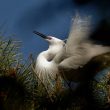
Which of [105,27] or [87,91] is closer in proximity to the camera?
[105,27]

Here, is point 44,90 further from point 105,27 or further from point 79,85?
point 105,27

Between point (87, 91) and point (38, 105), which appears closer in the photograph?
point (87, 91)

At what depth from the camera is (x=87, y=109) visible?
0.46 meters

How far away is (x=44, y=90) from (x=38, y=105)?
0.13 meters

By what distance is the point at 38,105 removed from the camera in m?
0.59

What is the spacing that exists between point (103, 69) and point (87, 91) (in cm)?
8

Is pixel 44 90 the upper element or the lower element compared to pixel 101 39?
lower

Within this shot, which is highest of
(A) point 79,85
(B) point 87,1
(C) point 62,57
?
(B) point 87,1

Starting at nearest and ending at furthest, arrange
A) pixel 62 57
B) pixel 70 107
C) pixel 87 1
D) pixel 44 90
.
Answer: pixel 87 1 < pixel 70 107 < pixel 44 90 < pixel 62 57

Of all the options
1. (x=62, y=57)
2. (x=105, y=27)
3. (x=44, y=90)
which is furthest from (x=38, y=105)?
(x=62, y=57)

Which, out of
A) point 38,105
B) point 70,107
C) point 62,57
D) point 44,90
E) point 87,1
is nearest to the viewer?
point 87,1

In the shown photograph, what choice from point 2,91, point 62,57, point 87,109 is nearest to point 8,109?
point 2,91

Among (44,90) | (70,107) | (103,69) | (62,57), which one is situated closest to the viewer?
(103,69)

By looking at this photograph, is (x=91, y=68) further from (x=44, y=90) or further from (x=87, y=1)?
(x=44, y=90)
